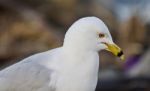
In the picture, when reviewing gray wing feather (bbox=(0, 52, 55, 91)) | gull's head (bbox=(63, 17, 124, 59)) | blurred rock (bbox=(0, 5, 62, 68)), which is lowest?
gray wing feather (bbox=(0, 52, 55, 91))

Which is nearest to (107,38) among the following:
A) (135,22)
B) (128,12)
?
(135,22)

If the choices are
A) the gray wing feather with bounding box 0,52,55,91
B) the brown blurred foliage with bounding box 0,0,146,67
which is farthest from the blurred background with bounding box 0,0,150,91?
the gray wing feather with bounding box 0,52,55,91

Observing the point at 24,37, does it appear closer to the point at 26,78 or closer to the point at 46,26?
the point at 46,26

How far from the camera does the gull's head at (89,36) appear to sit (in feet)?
14.7

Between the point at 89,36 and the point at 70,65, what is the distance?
236mm

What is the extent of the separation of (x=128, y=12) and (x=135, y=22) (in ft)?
6.57

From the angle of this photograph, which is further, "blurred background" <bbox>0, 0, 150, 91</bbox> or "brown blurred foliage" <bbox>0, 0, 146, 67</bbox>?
"brown blurred foliage" <bbox>0, 0, 146, 67</bbox>

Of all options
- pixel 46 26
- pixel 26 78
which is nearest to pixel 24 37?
pixel 46 26

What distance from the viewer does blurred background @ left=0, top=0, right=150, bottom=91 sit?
9.29 meters

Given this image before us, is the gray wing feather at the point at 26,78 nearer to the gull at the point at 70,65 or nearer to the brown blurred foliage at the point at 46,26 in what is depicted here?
the gull at the point at 70,65

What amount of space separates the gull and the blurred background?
10.1ft

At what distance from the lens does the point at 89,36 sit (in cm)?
452

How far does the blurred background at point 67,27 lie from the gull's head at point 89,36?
315 centimetres

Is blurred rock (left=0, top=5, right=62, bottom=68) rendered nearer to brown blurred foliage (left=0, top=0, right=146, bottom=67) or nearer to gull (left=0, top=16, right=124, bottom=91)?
brown blurred foliage (left=0, top=0, right=146, bottom=67)
